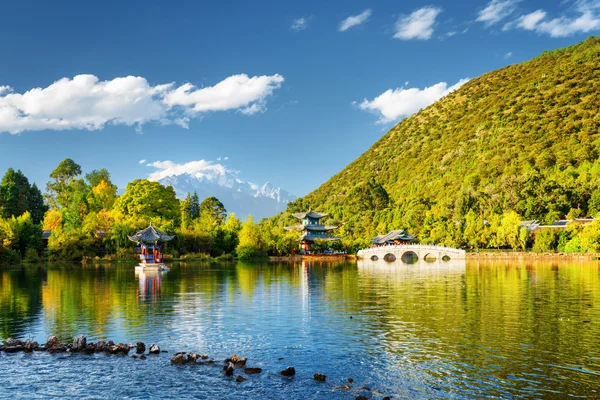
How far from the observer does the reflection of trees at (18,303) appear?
2259 centimetres

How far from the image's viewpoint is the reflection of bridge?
72.7 m

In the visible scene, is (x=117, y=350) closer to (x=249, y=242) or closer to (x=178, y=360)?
(x=178, y=360)

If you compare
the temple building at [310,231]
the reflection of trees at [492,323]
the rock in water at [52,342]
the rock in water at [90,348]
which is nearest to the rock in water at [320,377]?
the reflection of trees at [492,323]

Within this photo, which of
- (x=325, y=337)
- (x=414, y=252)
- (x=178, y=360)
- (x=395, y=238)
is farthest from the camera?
(x=395, y=238)

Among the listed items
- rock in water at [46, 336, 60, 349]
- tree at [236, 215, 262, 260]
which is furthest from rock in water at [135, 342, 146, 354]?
tree at [236, 215, 262, 260]

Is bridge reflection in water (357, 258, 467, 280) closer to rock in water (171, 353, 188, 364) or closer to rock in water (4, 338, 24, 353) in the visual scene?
rock in water (171, 353, 188, 364)

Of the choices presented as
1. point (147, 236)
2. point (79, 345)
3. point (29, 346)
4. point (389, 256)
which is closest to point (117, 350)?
point (79, 345)

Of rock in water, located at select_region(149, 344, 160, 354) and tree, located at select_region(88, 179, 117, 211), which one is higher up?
tree, located at select_region(88, 179, 117, 211)

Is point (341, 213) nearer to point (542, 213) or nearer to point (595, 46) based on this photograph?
point (542, 213)

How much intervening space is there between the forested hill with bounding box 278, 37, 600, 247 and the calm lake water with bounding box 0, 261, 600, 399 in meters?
58.7

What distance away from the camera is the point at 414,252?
8100 cm

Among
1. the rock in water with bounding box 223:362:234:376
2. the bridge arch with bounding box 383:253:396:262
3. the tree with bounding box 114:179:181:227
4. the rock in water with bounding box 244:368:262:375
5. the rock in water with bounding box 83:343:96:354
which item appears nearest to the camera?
the rock in water with bounding box 223:362:234:376

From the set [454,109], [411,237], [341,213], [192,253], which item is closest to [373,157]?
[454,109]

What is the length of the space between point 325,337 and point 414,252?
63.1 meters
